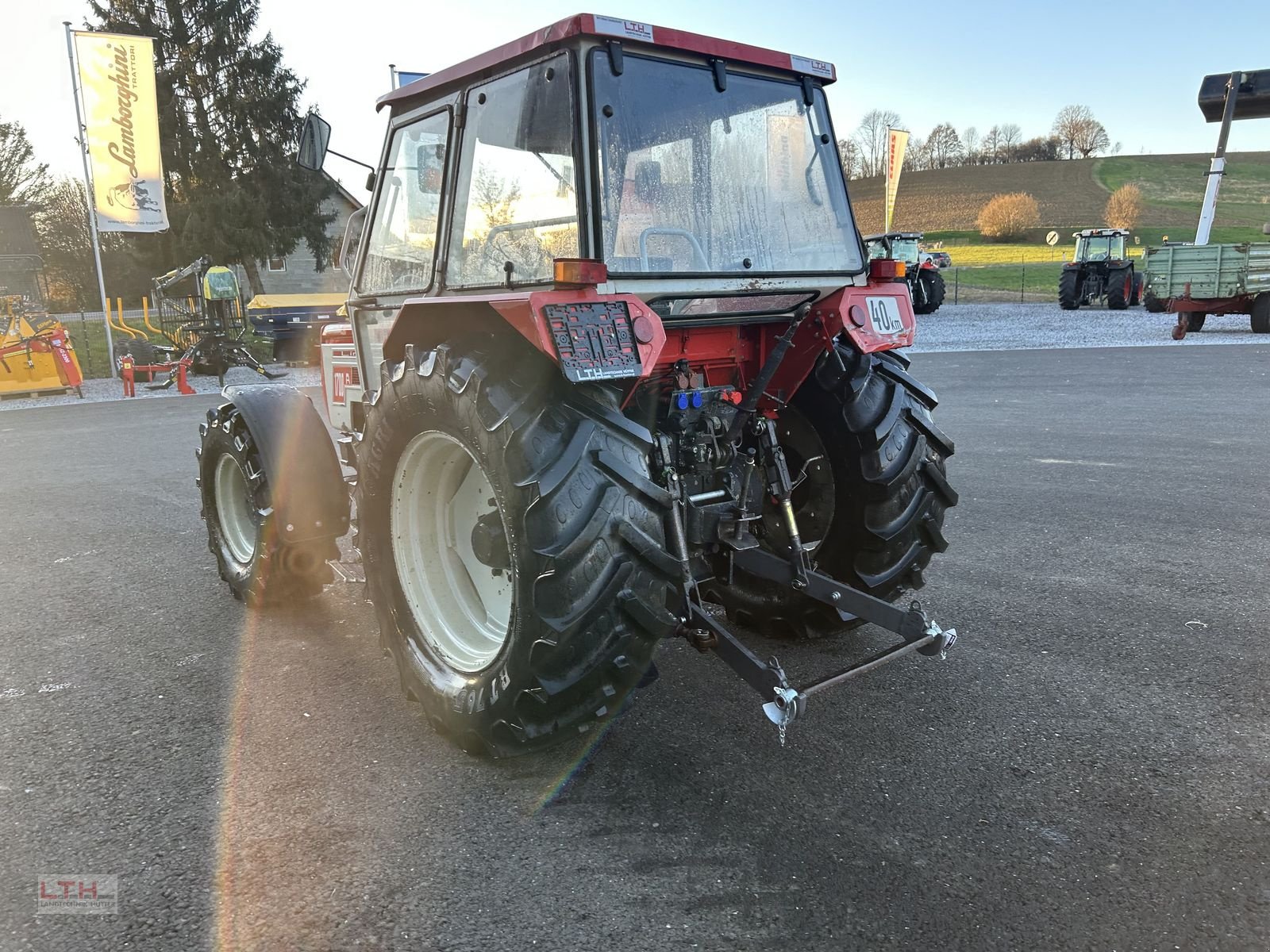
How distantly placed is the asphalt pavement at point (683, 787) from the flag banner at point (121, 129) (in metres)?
12.3

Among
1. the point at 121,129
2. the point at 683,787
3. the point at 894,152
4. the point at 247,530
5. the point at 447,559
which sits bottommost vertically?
the point at 683,787

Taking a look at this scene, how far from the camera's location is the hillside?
56.1 metres

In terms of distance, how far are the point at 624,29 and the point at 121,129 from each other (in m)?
15.2

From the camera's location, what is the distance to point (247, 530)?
4.53 m

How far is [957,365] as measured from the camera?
14336 mm

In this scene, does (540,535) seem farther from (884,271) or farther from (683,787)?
(884,271)

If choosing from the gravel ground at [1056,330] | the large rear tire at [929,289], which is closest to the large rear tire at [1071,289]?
the gravel ground at [1056,330]

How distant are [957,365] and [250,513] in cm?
1253

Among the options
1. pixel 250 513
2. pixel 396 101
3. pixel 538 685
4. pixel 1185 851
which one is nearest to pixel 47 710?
pixel 250 513

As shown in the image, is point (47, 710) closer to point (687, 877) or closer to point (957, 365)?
point (687, 877)

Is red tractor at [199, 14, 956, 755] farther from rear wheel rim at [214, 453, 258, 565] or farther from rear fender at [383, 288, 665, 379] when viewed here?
rear wheel rim at [214, 453, 258, 565]

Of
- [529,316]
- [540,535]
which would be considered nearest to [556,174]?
[529,316]

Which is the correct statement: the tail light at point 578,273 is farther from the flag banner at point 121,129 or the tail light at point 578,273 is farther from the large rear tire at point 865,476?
the flag banner at point 121,129

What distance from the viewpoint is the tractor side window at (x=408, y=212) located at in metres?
3.31
